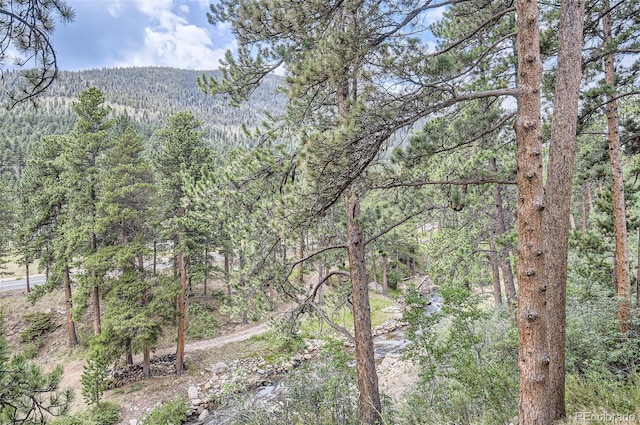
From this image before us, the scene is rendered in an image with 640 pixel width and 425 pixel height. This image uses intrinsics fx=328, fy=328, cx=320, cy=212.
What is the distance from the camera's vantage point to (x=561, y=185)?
296 centimetres

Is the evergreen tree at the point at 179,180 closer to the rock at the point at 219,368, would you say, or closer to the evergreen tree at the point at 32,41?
the rock at the point at 219,368

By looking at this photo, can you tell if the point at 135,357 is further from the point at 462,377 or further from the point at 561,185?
the point at 561,185

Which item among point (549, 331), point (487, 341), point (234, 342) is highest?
point (549, 331)

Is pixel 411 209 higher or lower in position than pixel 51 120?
lower

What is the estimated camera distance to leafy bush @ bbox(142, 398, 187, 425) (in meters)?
8.98

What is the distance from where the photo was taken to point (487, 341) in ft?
23.1

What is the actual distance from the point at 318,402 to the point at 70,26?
20.5 ft

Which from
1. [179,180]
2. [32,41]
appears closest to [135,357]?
[179,180]

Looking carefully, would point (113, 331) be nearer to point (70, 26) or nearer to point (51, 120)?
point (70, 26)

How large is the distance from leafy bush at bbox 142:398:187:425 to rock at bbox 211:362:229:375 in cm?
264

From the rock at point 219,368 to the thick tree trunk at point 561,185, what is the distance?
12.8 m

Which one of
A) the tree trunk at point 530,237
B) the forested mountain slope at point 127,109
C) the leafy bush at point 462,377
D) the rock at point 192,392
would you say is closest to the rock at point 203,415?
the rock at point 192,392

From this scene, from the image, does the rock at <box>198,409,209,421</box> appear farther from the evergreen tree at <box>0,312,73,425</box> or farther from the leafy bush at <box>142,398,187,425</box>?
the evergreen tree at <box>0,312,73,425</box>

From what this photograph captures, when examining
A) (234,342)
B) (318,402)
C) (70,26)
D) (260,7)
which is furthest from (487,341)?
(234,342)
